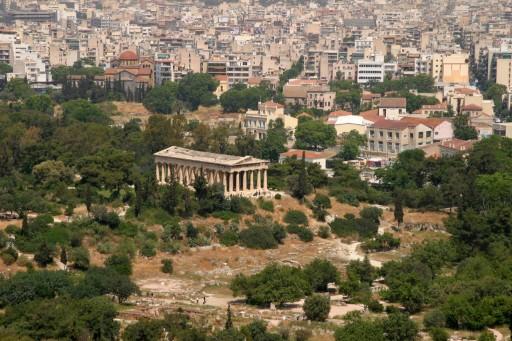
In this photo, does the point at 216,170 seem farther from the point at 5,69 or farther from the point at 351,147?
the point at 5,69

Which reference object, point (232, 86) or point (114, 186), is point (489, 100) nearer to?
point (232, 86)

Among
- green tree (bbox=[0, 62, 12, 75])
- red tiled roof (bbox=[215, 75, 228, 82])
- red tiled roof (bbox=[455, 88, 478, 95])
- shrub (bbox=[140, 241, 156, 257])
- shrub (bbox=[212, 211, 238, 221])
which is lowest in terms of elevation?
shrub (bbox=[140, 241, 156, 257])

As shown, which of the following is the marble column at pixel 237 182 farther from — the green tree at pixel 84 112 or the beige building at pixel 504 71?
the beige building at pixel 504 71

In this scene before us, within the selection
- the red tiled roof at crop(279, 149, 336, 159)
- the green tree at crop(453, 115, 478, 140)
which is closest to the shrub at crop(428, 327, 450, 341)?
the red tiled roof at crop(279, 149, 336, 159)

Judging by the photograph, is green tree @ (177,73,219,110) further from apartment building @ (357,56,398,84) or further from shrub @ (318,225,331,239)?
shrub @ (318,225,331,239)

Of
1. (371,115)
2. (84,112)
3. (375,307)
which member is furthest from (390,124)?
(375,307)
